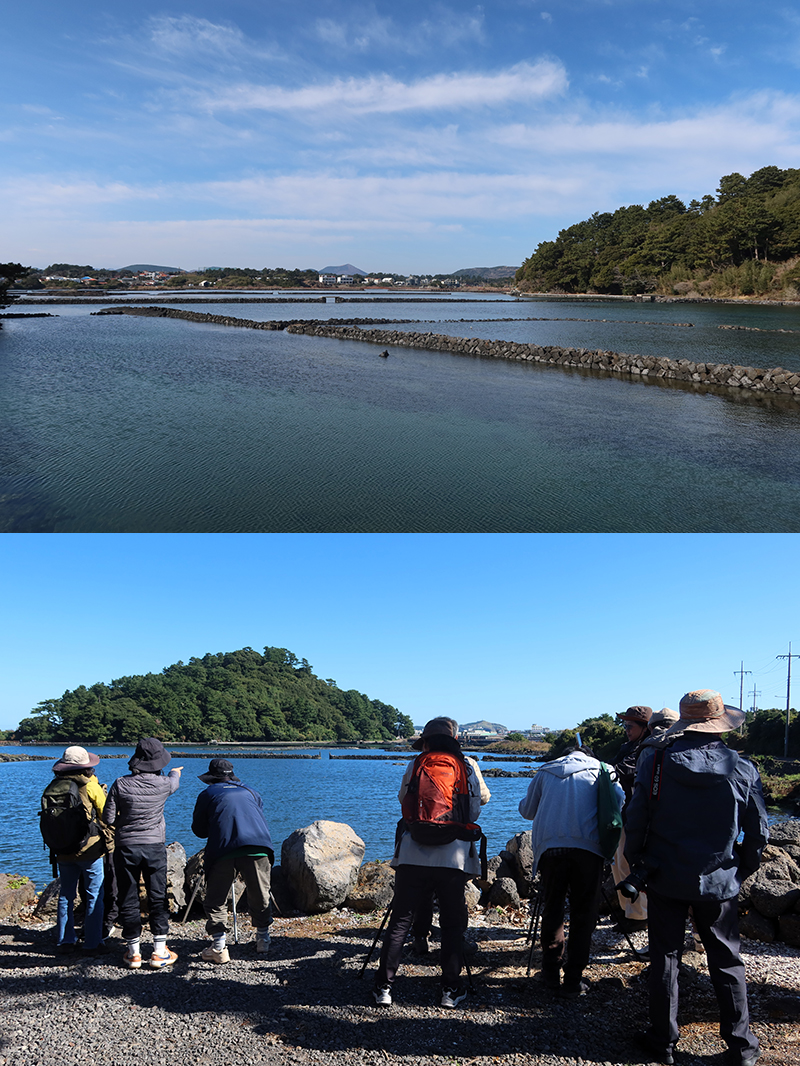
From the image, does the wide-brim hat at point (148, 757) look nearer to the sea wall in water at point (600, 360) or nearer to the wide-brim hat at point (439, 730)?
the wide-brim hat at point (439, 730)

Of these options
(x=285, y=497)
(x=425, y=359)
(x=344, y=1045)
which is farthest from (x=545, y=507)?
(x=425, y=359)

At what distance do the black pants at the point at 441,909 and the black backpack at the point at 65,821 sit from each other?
272 centimetres

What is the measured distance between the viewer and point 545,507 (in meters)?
13.5

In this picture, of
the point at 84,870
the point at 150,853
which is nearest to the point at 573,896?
the point at 150,853

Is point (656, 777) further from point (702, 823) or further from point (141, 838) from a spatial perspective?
point (141, 838)

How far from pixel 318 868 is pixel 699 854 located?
408 centimetres

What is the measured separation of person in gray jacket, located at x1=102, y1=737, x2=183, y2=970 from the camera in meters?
5.62

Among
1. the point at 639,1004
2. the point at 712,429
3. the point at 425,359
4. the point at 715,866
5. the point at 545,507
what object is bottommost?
the point at 639,1004

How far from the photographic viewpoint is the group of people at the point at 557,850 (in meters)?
4.12

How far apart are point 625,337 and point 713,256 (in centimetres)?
7730

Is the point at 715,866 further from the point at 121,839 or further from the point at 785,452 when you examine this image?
the point at 785,452

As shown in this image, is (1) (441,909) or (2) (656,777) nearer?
(2) (656,777)

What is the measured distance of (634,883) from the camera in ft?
14.4

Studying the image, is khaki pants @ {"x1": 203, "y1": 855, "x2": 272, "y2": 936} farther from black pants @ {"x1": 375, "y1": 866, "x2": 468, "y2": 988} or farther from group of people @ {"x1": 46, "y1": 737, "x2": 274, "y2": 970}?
black pants @ {"x1": 375, "y1": 866, "x2": 468, "y2": 988}
